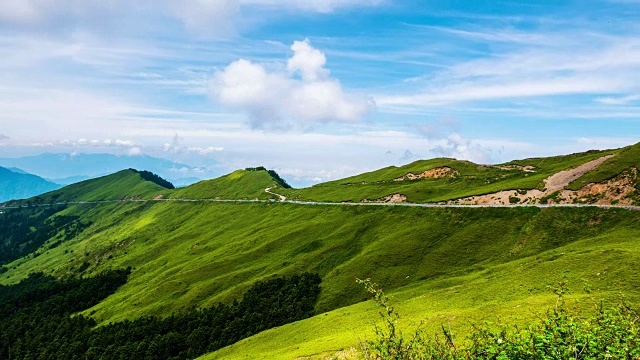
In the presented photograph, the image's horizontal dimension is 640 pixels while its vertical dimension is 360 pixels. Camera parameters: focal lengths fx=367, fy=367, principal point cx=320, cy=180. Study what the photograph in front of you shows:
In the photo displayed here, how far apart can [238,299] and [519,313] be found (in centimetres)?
8631

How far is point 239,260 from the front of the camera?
14138 centimetres

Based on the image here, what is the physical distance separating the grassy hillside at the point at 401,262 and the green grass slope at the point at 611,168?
1616cm

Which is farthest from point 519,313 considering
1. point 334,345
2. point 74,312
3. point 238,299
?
point 74,312

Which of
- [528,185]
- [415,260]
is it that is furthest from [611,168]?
[415,260]

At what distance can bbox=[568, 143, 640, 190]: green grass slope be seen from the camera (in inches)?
3546

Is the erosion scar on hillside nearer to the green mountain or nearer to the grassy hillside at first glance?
the green mountain

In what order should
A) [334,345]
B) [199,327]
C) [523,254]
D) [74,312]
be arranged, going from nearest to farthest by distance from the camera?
[334,345] < [523,254] < [199,327] < [74,312]

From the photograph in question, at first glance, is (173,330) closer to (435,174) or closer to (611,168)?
(611,168)

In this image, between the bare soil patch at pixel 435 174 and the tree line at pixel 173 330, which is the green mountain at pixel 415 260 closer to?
the bare soil patch at pixel 435 174

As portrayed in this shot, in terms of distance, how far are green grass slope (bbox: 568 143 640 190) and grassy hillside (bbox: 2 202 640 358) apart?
16.2m

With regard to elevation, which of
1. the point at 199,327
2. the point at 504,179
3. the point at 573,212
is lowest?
the point at 199,327

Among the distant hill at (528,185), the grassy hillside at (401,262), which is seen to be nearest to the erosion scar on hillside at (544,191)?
the distant hill at (528,185)

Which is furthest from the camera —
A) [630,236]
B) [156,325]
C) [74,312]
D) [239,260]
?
[74,312]

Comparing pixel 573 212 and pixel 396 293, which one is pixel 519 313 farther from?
pixel 573 212
